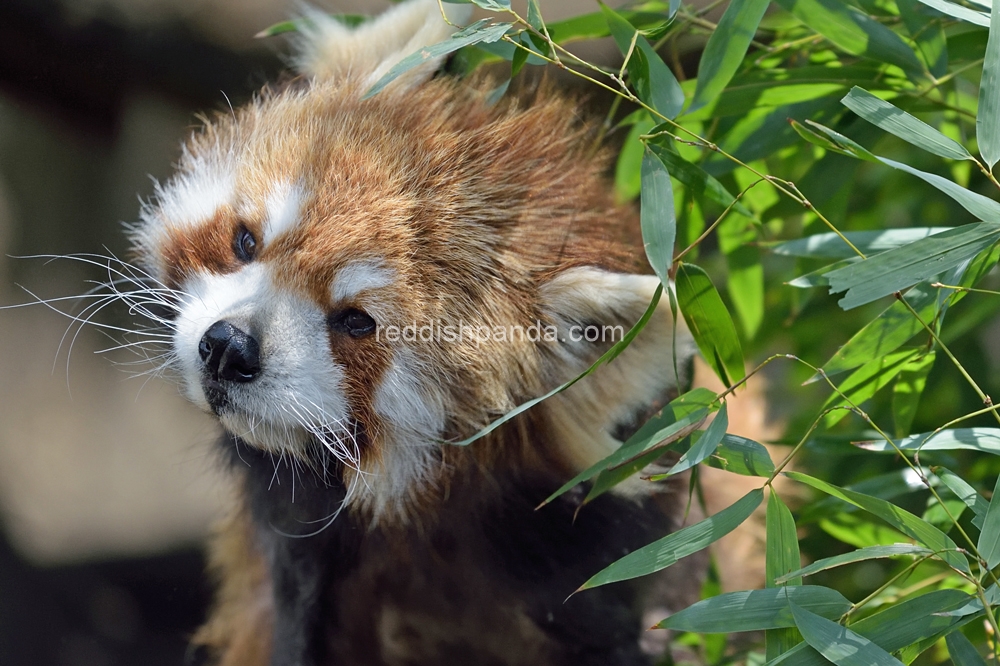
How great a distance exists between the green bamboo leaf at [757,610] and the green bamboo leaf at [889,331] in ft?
1.09

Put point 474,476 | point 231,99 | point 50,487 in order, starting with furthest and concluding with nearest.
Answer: point 50,487 < point 231,99 < point 474,476

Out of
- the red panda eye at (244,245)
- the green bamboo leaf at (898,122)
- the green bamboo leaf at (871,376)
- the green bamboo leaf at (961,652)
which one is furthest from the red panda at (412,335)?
the green bamboo leaf at (961,652)

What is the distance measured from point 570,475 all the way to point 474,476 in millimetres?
157

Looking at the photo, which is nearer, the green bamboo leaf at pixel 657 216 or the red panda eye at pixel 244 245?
the green bamboo leaf at pixel 657 216

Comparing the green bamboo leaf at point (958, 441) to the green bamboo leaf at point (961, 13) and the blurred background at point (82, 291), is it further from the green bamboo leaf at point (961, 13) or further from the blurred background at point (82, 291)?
the blurred background at point (82, 291)

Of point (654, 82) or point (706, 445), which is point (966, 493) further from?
point (654, 82)

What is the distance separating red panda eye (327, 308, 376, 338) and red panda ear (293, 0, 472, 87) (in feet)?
1.28

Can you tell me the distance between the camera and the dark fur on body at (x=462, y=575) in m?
1.29

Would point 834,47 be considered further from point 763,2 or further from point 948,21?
point 763,2

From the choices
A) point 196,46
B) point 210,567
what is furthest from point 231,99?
point 210,567

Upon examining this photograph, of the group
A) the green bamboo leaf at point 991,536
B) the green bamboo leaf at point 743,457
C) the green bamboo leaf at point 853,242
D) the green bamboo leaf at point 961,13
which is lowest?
the green bamboo leaf at point 991,536

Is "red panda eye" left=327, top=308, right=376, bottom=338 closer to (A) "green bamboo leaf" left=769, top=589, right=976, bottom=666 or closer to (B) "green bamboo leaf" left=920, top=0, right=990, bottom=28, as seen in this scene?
(A) "green bamboo leaf" left=769, top=589, right=976, bottom=666

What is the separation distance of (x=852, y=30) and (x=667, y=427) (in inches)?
28.0

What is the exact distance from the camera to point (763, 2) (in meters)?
1.08
